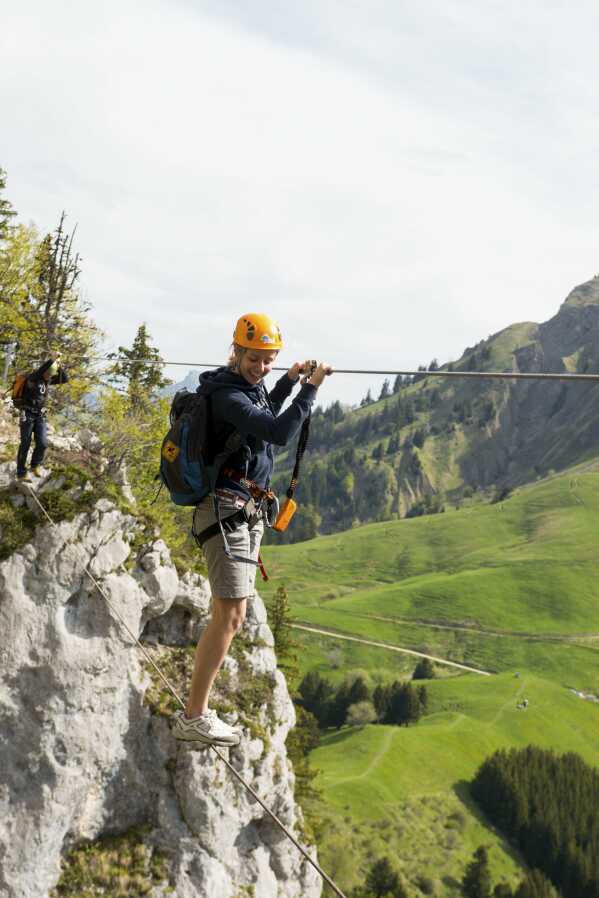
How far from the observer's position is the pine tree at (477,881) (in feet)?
333

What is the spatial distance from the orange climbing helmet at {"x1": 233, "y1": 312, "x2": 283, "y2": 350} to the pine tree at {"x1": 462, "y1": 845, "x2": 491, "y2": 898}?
376ft

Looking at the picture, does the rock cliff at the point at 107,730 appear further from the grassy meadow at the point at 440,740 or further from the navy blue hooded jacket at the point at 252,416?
the grassy meadow at the point at 440,740

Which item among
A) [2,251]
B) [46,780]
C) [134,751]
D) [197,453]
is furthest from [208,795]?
[2,251]

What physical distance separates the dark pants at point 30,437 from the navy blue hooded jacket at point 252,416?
15222mm

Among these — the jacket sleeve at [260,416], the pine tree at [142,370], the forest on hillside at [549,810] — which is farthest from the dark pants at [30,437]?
the forest on hillside at [549,810]

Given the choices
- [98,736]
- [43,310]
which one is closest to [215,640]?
[98,736]

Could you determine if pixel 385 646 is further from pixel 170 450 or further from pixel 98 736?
pixel 170 450

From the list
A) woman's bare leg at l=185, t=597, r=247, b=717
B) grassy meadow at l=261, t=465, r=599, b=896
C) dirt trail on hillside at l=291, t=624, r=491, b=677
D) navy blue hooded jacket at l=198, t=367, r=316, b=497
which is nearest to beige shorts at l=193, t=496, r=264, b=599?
woman's bare leg at l=185, t=597, r=247, b=717

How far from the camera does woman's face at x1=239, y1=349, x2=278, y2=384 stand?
8.62m

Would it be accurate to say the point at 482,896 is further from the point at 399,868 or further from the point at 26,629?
the point at 26,629

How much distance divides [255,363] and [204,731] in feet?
16.0

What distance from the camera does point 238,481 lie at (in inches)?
344

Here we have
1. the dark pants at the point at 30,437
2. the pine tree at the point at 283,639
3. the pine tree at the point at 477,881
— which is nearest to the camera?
the dark pants at the point at 30,437

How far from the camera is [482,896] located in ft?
330
